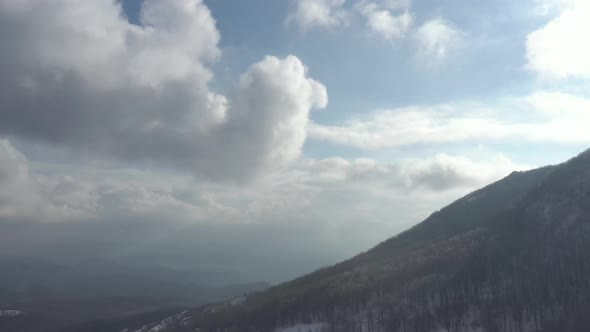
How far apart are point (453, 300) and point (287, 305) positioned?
238 feet

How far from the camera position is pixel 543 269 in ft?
508

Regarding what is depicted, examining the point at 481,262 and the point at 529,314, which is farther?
the point at 481,262

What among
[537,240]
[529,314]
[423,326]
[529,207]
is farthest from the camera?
[529,207]

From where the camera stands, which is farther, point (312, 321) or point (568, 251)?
point (312, 321)

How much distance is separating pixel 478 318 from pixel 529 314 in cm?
1437

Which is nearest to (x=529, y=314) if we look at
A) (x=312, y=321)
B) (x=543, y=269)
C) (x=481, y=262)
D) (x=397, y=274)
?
(x=543, y=269)

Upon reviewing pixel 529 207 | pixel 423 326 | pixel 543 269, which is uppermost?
pixel 529 207

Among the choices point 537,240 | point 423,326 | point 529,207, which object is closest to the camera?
point 423,326

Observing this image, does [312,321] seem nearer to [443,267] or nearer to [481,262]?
[443,267]

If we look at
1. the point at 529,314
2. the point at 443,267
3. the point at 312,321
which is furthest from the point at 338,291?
the point at 529,314

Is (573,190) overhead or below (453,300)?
overhead

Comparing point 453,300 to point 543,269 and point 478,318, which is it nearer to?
point 478,318

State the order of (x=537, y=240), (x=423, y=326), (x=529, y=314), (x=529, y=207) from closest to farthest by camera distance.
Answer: (x=529, y=314) → (x=423, y=326) → (x=537, y=240) → (x=529, y=207)

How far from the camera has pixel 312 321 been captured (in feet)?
589
